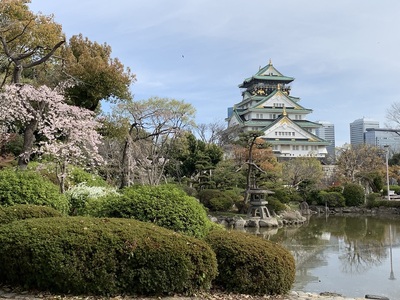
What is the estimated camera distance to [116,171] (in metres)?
16.5

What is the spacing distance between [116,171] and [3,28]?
771 cm

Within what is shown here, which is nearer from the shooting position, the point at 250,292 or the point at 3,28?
the point at 250,292

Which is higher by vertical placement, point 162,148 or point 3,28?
point 3,28

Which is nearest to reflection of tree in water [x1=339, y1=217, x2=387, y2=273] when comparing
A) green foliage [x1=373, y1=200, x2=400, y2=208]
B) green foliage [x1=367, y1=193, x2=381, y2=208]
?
green foliage [x1=373, y1=200, x2=400, y2=208]

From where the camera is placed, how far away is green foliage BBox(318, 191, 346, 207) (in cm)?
2715

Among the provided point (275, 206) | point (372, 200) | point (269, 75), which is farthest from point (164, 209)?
point (269, 75)

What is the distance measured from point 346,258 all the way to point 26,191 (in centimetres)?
810

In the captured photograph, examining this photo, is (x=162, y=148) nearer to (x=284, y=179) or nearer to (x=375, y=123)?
(x=284, y=179)

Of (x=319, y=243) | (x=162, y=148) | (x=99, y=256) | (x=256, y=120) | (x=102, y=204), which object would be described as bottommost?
(x=319, y=243)

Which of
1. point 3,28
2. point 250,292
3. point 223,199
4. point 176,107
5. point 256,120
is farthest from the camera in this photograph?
point 256,120

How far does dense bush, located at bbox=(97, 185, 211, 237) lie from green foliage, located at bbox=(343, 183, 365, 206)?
24.6 metres

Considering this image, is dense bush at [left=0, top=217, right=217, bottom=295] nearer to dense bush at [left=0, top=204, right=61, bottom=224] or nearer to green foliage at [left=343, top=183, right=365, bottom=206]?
dense bush at [left=0, top=204, right=61, bottom=224]

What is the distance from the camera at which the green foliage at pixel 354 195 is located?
27.3 m

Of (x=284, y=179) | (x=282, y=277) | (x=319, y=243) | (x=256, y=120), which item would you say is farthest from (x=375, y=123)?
(x=282, y=277)
